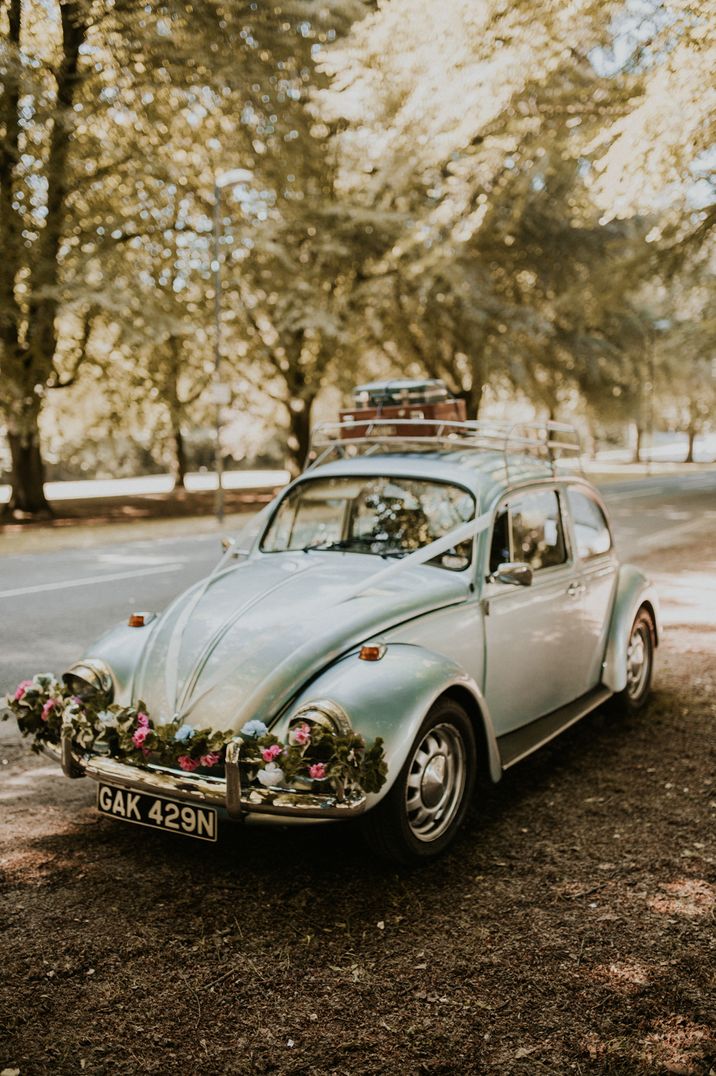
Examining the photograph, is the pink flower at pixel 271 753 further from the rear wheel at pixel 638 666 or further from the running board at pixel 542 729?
Answer: the rear wheel at pixel 638 666

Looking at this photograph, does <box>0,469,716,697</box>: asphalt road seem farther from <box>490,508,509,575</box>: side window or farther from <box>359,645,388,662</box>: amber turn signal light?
<box>490,508,509,575</box>: side window

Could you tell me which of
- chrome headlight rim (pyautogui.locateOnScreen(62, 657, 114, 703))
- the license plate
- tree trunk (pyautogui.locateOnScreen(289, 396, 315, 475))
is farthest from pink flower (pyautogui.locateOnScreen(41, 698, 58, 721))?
tree trunk (pyautogui.locateOnScreen(289, 396, 315, 475))

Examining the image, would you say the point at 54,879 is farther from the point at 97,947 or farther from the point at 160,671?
the point at 160,671

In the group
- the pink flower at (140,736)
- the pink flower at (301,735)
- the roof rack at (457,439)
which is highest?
the roof rack at (457,439)

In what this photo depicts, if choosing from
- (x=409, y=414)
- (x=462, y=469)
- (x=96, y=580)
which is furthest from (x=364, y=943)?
(x=96, y=580)

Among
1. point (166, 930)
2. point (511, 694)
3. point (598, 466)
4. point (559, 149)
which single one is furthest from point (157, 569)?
point (598, 466)

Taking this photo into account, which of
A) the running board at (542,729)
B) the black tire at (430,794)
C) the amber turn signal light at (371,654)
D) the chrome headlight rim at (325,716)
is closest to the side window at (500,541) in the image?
the running board at (542,729)

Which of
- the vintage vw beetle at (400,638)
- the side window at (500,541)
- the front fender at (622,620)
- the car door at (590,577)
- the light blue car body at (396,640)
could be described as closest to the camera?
the vintage vw beetle at (400,638)

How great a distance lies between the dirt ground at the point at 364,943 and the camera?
275cm

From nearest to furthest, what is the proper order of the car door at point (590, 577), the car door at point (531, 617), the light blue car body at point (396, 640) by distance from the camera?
the light blue car body at point (396, 640) < the car door at point (531, 617) < the car door at point (590, 577)

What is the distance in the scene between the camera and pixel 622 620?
5.69 meters

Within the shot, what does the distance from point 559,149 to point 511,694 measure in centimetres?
1003

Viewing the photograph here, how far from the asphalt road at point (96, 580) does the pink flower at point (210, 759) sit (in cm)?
264

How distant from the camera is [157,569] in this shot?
42.0 feet
